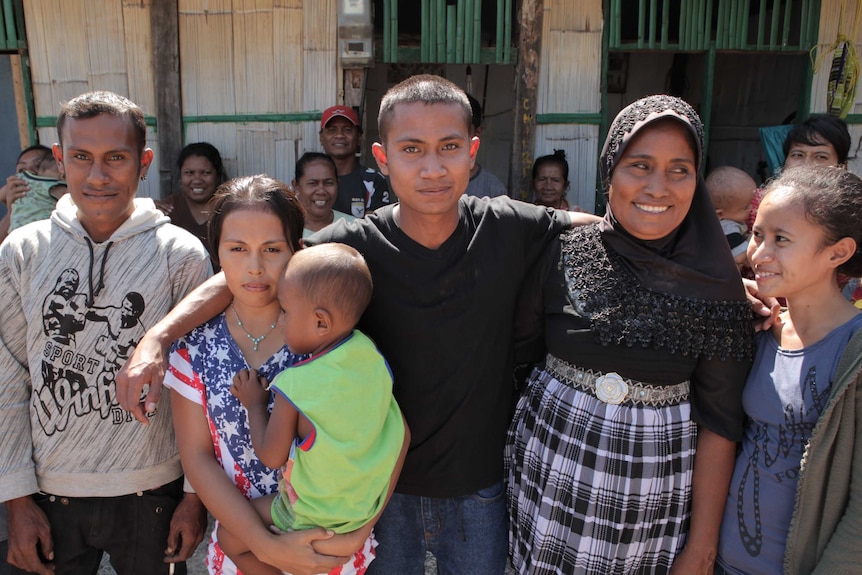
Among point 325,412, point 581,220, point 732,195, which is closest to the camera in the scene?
point 325,412

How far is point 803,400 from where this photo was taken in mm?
1566

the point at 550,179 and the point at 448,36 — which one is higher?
the point at 448,36

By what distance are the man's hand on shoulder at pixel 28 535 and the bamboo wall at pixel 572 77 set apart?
3.48 m

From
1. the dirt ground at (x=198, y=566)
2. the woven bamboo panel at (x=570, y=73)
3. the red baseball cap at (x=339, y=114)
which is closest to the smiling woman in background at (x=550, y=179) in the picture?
the woven bamboo panel at (x=570, y=73)

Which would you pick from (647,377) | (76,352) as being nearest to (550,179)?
(647,377)

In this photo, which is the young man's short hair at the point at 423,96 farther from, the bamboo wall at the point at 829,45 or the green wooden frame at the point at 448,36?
the bamboo wall at the point at 829,45

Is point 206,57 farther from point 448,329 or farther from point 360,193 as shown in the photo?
point 448,329

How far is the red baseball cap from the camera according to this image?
3.95 m

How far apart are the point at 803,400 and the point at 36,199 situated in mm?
3760

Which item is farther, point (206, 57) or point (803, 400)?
point (206, 57)

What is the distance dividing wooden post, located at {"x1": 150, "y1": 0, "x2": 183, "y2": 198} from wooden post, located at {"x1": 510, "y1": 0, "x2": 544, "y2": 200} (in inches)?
85.3

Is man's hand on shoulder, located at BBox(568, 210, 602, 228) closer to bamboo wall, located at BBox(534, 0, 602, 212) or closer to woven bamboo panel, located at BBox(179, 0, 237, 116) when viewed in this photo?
bamboo wall, located at BBox(534, 0, 602, 212)

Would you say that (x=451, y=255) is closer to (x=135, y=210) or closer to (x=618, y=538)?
(x=618, y=538)

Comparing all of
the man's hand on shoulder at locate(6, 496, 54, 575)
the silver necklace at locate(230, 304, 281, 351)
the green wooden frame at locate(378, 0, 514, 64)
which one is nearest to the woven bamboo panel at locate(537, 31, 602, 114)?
the green wooden frame at locate(378, 0, 514, 64)
